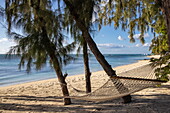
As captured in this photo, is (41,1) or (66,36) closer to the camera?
(41,1)

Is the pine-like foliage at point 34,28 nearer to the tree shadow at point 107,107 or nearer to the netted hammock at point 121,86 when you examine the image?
the tree shadow at point 107,107

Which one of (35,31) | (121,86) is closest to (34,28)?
(35,31)

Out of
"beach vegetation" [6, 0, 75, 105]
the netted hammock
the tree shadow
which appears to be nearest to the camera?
the netted hammock

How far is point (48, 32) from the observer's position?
266 centimetres

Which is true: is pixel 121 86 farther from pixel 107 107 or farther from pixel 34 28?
pixel 34 28

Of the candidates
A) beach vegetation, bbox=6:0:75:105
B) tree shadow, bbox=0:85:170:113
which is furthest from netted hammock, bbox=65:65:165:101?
beach vegetation, bbox=6:0:75:105

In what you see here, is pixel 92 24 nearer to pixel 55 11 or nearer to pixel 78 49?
pixel 78 49

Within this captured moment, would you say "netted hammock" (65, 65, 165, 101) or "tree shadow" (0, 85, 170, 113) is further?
"tree shadow" (0, 85, 170, 113)

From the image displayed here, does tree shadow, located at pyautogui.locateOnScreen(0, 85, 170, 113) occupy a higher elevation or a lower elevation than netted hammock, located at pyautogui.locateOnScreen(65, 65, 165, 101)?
lower

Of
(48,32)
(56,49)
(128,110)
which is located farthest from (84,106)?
(48,32)

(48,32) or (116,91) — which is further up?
(48,32)

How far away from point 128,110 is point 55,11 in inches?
83.2

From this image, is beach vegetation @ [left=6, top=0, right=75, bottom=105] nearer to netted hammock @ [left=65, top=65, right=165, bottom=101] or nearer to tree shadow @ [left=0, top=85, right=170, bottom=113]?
tree shadow @ [left=0, top=85, right=170, bottom=113]

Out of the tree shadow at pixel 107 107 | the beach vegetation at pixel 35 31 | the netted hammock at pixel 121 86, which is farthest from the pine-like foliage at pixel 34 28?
the netted hammock at pixel 121 86
